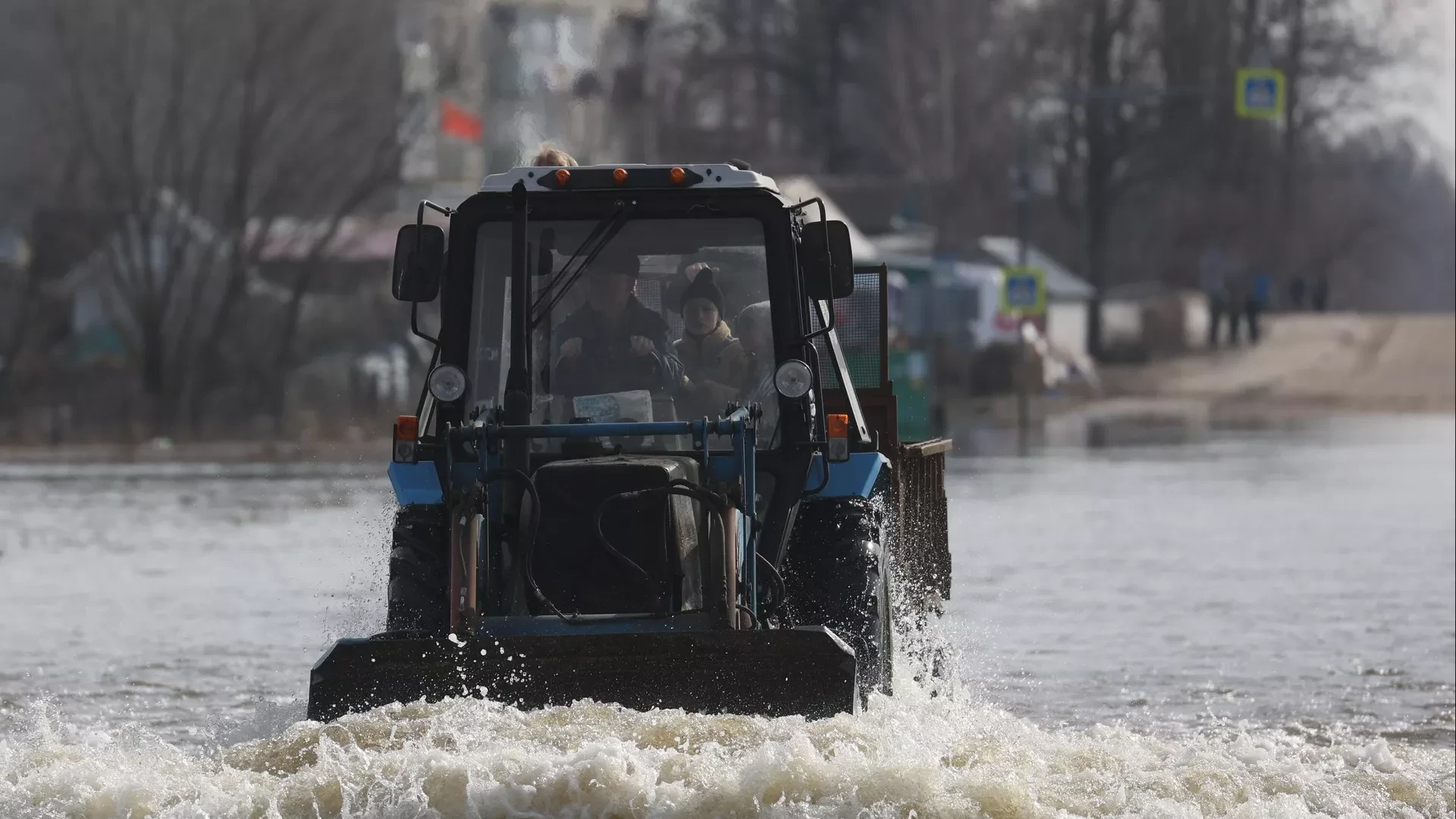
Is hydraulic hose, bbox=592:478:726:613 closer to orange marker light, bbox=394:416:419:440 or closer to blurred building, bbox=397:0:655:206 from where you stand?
orange marker light, bbox=394:416:419:440

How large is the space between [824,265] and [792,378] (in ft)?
1.36

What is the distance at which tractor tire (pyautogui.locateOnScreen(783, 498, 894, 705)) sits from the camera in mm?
9133

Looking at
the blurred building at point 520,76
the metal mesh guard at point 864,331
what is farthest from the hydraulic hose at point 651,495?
the blurred building at point 520,76

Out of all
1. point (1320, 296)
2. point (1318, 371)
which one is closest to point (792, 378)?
point (1318, 371)

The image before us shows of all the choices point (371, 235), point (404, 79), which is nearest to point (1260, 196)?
point (371, 235)

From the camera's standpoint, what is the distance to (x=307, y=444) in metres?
38.8

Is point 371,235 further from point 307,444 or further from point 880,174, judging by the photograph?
point 880,174

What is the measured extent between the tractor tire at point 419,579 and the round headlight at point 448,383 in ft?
1.39

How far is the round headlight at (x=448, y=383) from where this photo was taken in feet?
30.3

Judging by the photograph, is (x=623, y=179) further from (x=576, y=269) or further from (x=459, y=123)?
(x=459, y=123)

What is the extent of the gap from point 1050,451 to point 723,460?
1080 inches

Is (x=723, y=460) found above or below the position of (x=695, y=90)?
below

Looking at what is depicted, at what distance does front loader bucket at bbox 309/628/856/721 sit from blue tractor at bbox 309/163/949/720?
131 mm

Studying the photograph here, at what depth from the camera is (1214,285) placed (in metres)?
71.4
